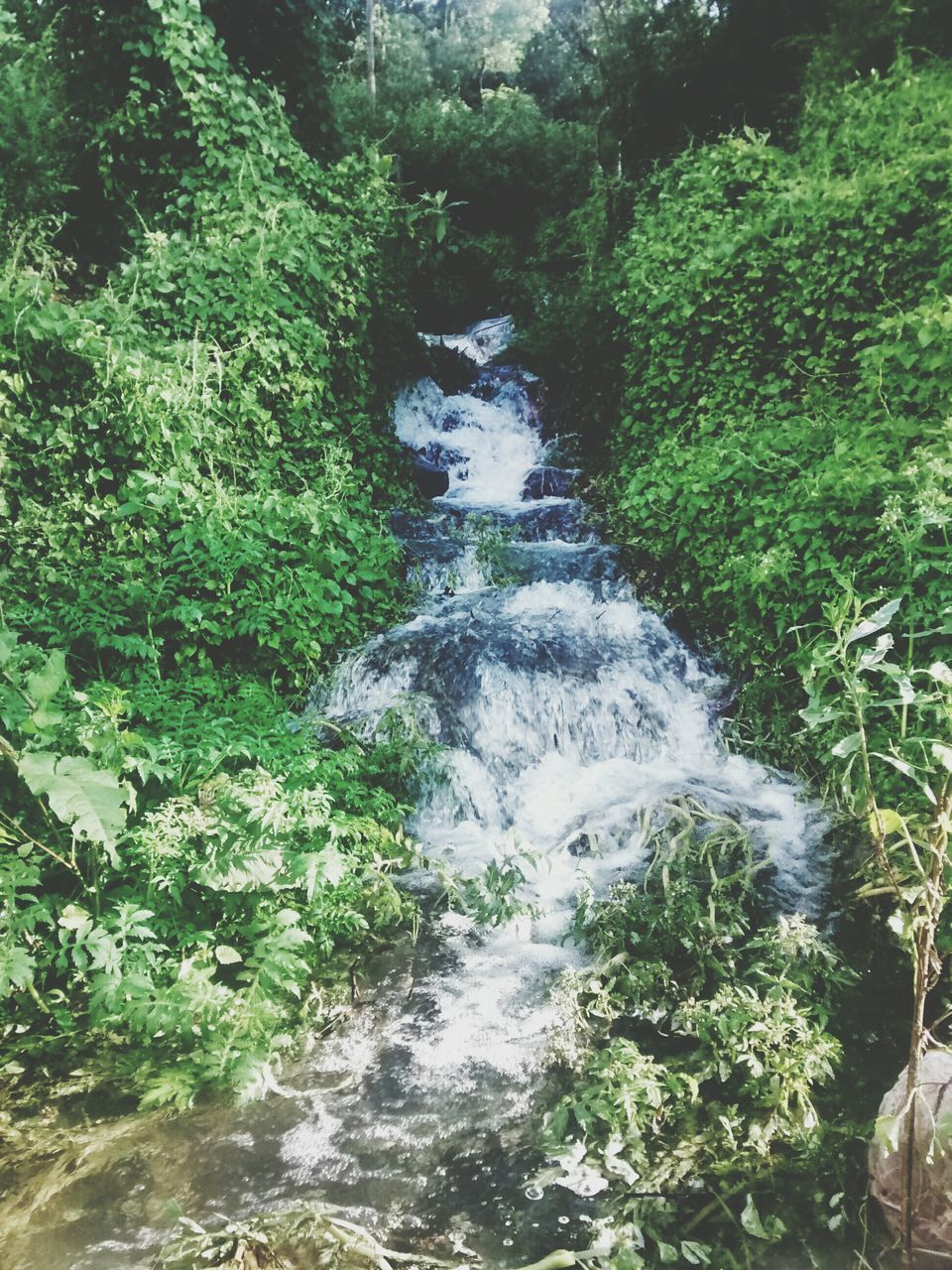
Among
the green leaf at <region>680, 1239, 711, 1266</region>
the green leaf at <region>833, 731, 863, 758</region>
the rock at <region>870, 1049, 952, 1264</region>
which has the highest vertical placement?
the green leaf at <region>833, 731, 863, 758</region>

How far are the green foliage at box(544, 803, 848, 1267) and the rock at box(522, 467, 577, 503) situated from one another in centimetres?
657

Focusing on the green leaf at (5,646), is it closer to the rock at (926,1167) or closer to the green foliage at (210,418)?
the green foliage at (210,418)

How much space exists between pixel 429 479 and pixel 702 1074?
8019mm

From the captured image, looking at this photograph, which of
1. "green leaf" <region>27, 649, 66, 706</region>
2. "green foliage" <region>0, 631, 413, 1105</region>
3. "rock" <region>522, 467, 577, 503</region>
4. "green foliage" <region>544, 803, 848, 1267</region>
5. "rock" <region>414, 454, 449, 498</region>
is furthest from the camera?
"rock" <region>522, 467, 577, 503</region>

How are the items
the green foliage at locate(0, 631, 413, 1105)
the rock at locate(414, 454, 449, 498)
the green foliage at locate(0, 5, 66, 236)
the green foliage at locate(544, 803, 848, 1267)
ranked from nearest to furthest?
the green foliage at locate(544, 803, 848, 1267), the green foliage at locate(0, 631, 413, 1105), the green foliage at locate(0, 5, 66, 236), the rock at locate(414, 454, 449, 498)

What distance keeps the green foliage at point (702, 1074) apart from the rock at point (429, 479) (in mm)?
6710

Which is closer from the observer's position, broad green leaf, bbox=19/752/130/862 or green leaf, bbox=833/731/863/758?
green leaf, bbox=833/731/863/758

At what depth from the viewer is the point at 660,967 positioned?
3605mm

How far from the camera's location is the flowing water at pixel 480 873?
256 centimetres

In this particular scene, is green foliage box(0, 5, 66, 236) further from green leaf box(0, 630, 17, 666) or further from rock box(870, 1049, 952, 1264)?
rock box(870, 1049, 952, 1264)

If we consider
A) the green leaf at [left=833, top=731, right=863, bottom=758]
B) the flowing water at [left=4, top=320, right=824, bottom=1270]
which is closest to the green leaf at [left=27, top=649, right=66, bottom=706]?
the flowing water at [left=4, top=320, right=824, bottom=1270]

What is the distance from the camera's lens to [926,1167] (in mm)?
2178

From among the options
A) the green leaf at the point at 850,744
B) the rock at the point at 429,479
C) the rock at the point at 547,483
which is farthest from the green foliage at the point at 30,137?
the green leaf at the point at 850,744

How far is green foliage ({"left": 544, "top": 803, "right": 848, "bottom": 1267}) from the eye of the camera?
2482 mm
